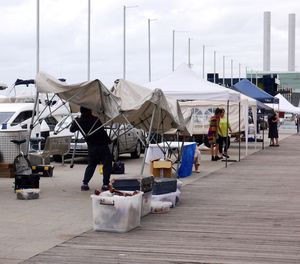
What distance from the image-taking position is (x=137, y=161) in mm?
22797

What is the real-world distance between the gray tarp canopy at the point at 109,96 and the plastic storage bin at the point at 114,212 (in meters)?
4.17

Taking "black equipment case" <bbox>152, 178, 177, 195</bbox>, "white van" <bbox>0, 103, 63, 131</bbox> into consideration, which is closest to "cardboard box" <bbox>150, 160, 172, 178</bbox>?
"black equipment case" <bbox>152, 178, 177, 195</bbox>

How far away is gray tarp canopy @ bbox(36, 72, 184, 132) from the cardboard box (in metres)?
1.43

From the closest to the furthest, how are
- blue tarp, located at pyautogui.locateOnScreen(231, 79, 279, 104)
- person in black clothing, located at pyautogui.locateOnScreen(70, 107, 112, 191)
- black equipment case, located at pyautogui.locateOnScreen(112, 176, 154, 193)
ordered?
black equipment case, located at pyautogui.locateOnScreen(112, 176, 154, 193) → person in black clothing, located at pyautogui.locateOnScreen(70, 107, 112, 191) → blue tarp, located at pyautogui.locateOnScreen(231, 79, 279, 104)

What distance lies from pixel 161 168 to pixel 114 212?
5.87m

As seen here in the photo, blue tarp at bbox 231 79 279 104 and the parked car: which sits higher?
blue tarp at bbox 231 79 279 104

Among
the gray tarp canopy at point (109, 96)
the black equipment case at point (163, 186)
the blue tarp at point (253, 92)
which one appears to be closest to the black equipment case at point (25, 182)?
the gray tarp canopy at point (109, 96)

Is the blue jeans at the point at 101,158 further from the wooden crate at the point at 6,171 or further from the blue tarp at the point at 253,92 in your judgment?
the blue tarp at the point at 253,92

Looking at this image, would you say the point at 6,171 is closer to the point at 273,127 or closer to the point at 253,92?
the point at 253,92

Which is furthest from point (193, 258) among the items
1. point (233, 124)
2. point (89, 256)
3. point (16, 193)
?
point (233, 124)

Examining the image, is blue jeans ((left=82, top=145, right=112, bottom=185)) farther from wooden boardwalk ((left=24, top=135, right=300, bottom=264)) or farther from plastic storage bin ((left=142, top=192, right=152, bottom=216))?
plastic storage bin ((left=142, top=192, right=152, bottom=216))

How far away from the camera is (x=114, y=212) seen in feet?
29.6

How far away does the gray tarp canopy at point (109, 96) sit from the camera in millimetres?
12961

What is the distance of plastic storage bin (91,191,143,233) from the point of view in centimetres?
899
